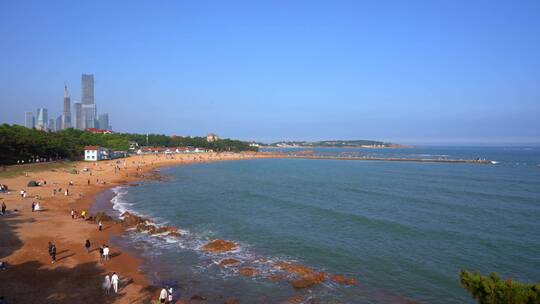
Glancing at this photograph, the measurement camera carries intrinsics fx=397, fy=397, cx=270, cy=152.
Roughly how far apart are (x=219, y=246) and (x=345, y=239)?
864 centimetres

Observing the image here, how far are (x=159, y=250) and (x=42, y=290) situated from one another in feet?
24.8

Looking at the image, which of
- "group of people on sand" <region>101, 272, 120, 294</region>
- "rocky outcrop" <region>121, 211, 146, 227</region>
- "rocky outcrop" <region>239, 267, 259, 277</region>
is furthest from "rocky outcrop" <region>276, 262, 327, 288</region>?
"rocky outcrop" <region>121, 211, 146, 227</region>

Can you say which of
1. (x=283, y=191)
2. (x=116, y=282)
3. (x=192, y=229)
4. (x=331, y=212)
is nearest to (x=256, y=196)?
(x=283, y=191)

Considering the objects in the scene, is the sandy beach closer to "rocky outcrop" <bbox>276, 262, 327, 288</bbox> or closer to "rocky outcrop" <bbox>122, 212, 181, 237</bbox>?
"rocky outcrop" <bbox>122, 212, 181, 237</bbox>

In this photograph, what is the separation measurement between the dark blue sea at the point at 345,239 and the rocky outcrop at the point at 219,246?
62 centimetres

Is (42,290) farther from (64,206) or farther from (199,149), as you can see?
(199,149)

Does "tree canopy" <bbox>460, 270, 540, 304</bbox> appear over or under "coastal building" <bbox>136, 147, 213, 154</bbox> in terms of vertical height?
under

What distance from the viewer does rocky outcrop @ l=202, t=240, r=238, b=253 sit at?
80.3ft

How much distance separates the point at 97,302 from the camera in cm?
1628

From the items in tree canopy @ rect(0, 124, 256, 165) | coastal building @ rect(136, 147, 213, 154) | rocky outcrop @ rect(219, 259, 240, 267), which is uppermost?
tree canopy @ rect(0, 124, 256, 165)

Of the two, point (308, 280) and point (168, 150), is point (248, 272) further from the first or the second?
point (168, 150)

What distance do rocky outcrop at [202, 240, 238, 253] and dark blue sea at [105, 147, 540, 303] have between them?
24.4 inches

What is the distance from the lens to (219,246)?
81.8 ft

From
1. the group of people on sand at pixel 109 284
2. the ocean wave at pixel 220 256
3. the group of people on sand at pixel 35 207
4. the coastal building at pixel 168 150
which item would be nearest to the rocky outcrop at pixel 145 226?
the ocean wave at pixel 220 256
